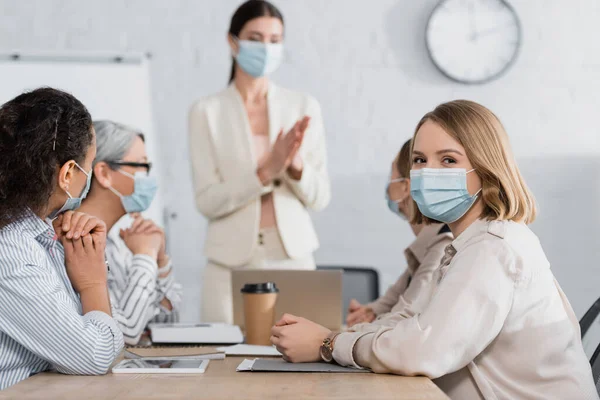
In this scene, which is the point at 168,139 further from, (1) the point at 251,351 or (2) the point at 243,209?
(1) the point at 251,351

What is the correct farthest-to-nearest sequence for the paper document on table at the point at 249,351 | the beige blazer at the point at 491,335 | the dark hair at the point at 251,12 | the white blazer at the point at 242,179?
the dark hair at the point at 251,12 < the white blazer at the point at 242,179 < the paper document on table at the point at 249,351 < the beige blazer at the point at 491,335

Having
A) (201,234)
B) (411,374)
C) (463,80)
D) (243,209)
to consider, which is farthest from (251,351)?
(463,80)

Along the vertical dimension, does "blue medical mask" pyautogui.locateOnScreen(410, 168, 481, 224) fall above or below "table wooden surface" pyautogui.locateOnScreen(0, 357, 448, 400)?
above

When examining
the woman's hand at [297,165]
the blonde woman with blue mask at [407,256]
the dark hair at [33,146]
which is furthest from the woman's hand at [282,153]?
the dark hair at [33,146]

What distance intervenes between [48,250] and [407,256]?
1053 millimetres

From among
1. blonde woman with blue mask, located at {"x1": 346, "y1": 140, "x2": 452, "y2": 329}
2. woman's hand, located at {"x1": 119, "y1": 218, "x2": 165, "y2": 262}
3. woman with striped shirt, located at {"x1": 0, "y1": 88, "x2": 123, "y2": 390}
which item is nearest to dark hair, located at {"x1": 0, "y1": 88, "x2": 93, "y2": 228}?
woman with striped shirt, located at {"x1": 0, "y1": 88, "x2": 123, "y2": 390}

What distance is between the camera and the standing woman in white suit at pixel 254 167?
8.72 feet

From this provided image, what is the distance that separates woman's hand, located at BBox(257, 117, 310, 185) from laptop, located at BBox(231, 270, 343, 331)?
1.85ft

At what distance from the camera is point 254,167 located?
2.77 metres

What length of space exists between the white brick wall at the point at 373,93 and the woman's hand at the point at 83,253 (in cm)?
238

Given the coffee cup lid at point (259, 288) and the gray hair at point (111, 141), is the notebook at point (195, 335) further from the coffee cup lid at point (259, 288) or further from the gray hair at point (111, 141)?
the gray hair at point (111, 141)

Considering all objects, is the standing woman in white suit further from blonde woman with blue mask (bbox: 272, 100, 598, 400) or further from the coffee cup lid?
blonde woman with blue mask (bbox: 272, 100, 598, 400)

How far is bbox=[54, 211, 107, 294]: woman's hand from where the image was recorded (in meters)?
1.56

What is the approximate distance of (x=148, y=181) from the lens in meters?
2.26
